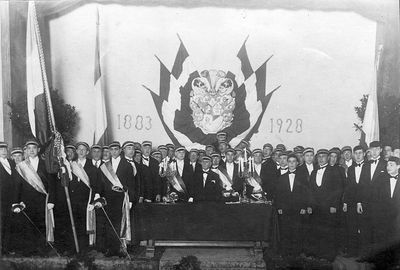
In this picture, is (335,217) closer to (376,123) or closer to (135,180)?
(376,123)

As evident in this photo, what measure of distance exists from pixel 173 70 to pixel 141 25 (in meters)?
0.64

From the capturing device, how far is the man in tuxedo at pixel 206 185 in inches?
222

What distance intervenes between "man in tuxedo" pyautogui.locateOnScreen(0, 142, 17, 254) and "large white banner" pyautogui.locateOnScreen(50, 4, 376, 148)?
2.99 feet

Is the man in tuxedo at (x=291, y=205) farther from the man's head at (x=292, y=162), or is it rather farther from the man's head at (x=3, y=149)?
the man's head at (x=3, y=149)

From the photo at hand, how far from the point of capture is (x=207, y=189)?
5656mm

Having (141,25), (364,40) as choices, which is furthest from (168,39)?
(364,40)

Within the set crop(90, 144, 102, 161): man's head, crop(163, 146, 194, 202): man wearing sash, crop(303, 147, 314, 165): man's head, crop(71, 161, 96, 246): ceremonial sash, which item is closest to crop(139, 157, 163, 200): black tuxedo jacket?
crop(163, 146, 194, 202): man wearing sash

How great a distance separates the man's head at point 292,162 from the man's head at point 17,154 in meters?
3.20

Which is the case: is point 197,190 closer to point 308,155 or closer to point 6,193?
point 308,155

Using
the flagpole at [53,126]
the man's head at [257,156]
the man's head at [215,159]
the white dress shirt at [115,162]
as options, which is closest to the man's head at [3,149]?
the flagpole at [53,126]

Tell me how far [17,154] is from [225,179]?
8.18ft

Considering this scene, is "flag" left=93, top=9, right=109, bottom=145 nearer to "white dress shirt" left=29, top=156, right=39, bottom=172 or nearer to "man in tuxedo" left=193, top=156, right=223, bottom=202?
"white dress shirt" left=29, top=156, right=39, bottom=172

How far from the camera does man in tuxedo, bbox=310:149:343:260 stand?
5672 mm

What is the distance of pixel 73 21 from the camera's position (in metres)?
5.51
